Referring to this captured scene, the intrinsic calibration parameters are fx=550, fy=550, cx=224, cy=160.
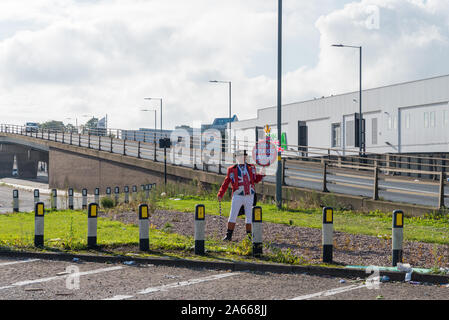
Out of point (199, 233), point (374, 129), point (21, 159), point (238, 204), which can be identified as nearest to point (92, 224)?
point (199, 233)

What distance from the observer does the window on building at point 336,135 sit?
4694cm

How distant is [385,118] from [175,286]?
121ft

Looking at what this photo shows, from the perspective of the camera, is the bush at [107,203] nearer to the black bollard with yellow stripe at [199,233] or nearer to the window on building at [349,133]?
the black bollard with yellow stripe at [199,233]

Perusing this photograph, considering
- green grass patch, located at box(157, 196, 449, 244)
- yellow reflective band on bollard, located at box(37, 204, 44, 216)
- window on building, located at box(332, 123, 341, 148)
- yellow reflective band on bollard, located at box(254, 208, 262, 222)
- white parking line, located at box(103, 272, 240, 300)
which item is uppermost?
window on building, located at box(332, 123, 341, 148)

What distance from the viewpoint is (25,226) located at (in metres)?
13.8

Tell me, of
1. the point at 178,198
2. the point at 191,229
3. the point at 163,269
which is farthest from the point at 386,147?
the point at 163,269

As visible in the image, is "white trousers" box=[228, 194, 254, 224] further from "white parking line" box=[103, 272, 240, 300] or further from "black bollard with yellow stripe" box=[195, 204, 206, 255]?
"white parking line" box=[103, 272, 240, 300]

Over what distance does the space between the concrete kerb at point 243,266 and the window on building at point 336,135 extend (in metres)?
40.1

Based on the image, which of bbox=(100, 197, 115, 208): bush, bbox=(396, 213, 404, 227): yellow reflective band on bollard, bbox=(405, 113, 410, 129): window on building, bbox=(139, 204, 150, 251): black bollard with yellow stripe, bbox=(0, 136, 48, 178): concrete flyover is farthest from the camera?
bbox=(0, 136, 48, 178): concrete flyover

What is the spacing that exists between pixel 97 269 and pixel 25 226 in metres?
6.67

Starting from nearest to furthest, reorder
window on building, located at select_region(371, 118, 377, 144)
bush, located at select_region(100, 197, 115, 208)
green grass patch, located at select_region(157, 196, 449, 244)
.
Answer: green grass patch, located at select_region(157, 196, 449, 244) → bush, located at select_region(100, 197, 115, 208) → window on building, located at select_region(371, 118, 377, 144)

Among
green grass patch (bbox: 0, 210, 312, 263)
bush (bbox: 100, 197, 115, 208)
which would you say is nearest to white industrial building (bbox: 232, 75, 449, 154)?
bush (bbox: 100, 197, 115, 208)

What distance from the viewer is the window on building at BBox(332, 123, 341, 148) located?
4694 centimetres

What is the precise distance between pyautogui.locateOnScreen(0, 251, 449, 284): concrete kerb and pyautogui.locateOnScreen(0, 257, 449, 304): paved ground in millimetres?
188
